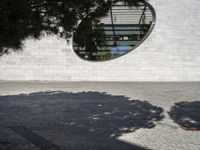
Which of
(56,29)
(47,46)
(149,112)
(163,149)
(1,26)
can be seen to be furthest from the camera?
(47,46)

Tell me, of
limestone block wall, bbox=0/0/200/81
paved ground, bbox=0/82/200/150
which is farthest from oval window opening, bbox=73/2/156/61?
paved ground, bbox=0/82/200/150

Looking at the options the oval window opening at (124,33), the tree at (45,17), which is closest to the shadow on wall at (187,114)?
the tree at (45,17)

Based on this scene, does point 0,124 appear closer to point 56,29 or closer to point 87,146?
point 87,146

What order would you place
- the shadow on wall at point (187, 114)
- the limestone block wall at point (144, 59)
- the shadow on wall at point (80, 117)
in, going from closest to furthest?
the shadow on wall at point (80, 117)
the shadow on wall at point (187, 114)
the limestone block wall at point (144, 59)

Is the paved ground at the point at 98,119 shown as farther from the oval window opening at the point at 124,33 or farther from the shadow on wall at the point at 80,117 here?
the oval window opening at the point at 124,33

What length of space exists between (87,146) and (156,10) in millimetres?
15931

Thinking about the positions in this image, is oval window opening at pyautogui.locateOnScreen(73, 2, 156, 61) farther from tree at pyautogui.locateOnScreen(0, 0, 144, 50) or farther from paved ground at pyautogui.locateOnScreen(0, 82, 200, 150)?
tree at pyautogui.locateOnScreen(0, 0, 144, 50)

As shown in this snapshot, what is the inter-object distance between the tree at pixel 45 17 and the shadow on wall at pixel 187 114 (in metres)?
5.09

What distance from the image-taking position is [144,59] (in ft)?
78.2

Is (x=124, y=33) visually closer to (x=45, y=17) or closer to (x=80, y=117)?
(x=80, y=117)

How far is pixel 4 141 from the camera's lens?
8984 mm

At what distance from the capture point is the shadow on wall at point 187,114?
37.1 feet

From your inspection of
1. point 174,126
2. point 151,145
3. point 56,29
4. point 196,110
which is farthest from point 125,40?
point 56,29

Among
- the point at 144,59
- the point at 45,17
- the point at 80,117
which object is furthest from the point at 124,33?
the point at 45,17
